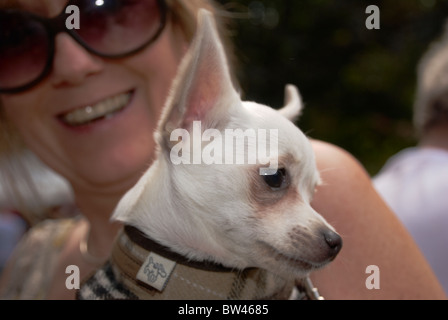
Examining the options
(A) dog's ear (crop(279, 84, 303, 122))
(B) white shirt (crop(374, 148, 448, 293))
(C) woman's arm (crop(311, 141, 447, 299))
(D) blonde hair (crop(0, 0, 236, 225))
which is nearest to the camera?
(A) dog's ear (crop(279, 84, 303, 122))

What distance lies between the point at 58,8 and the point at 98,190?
0.73 meters

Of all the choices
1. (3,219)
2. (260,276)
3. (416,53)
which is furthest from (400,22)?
(3,219)

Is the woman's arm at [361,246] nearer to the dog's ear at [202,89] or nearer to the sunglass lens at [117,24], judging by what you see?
the dog's ear at [202,89]

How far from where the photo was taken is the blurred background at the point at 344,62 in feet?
11.5

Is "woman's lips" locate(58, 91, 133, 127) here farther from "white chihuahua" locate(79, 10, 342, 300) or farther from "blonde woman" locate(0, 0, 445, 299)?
"white chihuahua" locate(79, 10, 342, 300)

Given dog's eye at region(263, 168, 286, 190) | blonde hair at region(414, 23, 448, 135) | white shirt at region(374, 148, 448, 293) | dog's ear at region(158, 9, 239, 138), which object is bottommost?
white shirt at region(374, 148, 448, 293)

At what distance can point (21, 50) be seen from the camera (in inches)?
63.9

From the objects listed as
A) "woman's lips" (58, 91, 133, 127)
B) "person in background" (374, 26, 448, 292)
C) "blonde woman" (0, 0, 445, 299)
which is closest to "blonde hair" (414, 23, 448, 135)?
"person in background" (374, 26, 448, 292)

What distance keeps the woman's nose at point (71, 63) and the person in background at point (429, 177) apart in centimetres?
195

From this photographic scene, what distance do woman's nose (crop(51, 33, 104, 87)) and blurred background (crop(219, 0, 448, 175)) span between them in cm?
77

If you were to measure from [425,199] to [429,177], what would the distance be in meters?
0.23

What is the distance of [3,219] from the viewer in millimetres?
6781

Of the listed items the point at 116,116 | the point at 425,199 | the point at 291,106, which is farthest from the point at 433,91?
the point at 291,106

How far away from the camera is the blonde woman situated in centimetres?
154
